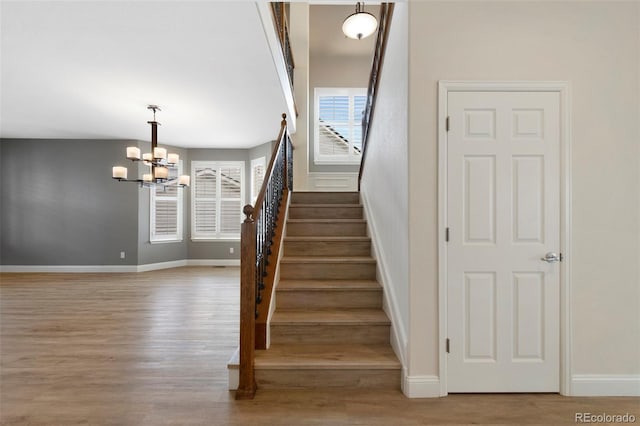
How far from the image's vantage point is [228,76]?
12.4ft

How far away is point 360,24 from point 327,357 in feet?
14.9

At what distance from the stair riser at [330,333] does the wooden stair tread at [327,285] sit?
36 centimetres

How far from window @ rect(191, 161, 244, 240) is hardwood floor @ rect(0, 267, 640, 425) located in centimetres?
372

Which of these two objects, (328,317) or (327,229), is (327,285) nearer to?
(328,317)

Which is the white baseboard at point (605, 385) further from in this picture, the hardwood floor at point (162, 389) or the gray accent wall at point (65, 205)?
the gray accent wall at point (65, 205)

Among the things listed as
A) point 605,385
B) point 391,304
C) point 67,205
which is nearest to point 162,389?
point 391,304

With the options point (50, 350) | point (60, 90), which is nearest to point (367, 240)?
point (50, 350)

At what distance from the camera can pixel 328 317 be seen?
253 cm

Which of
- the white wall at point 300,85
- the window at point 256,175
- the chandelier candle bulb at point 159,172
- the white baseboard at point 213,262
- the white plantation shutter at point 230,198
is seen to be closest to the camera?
the chandelier candle bulb at point 159,172

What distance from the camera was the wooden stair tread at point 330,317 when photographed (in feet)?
8.03

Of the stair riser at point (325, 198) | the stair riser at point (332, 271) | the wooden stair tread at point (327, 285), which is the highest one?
the stair riser at point (325, 198)

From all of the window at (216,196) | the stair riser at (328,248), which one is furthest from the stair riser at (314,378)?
the window at (216,196)

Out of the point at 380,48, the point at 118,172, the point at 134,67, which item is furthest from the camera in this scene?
the point at 118,172

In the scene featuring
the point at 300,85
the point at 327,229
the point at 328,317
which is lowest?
the point at 328,317
